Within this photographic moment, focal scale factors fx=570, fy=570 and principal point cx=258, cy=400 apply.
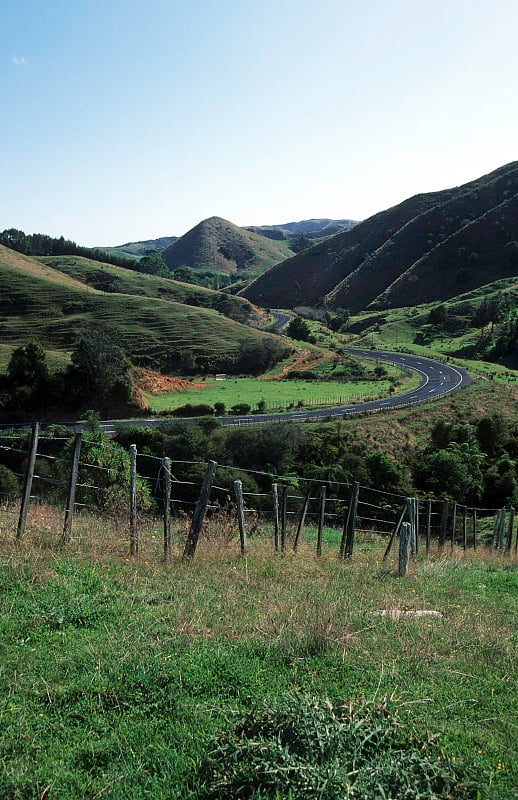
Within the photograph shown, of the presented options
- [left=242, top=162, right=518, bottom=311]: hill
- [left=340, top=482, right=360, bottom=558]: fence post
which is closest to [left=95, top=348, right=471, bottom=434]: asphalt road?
[left=340, top=482, right=360, bottom=558]: fence post

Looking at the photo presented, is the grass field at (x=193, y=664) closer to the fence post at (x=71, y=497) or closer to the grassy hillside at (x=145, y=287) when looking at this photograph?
the fence post at (x=71, y=497)

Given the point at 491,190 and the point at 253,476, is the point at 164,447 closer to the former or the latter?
the point at 253,476

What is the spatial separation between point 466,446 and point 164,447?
22053mm

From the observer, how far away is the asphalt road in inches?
1845

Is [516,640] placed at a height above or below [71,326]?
below

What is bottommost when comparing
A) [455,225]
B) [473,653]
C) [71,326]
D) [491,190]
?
[473,653]

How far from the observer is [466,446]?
42.2 metres

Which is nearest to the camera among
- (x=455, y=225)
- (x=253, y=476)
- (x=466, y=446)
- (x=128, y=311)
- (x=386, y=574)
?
(x=386, y=574)

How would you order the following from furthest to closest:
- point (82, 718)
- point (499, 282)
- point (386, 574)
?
1. point (499, 282)
2. point (386, 574)
3. point (82, 718)

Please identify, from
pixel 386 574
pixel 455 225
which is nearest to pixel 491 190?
pixel 455 225

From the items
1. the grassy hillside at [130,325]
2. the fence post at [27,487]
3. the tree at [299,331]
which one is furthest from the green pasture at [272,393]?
the fence post at [27,487]

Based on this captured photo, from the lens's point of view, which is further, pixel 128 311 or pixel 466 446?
pixel 128 311

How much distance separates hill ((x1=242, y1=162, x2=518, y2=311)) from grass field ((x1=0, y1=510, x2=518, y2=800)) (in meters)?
119

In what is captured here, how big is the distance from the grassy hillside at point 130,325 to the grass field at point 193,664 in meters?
65.4
